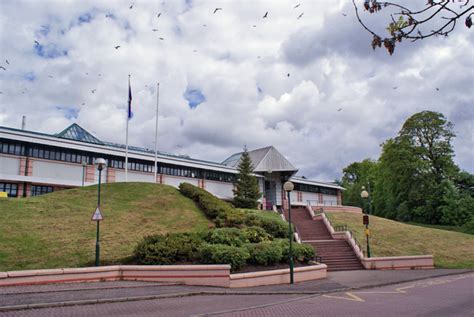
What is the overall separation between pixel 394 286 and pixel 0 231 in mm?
19218

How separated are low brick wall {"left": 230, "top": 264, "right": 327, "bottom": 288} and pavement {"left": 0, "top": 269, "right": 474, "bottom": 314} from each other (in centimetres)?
53

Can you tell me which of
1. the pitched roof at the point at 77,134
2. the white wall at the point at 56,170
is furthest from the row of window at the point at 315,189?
the white wall at the point at 56,170

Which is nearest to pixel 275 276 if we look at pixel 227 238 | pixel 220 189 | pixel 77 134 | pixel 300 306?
pixel 227 238

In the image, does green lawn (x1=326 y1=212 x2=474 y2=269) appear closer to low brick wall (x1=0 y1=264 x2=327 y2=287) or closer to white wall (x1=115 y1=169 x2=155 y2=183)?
low brick wall (x1=0 y1=264 x2=327 y2=287)

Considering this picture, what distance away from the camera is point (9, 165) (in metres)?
31.2

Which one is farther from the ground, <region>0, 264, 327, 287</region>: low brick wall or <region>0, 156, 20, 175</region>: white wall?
<region>0, 156, 20, 175</region>: white wall

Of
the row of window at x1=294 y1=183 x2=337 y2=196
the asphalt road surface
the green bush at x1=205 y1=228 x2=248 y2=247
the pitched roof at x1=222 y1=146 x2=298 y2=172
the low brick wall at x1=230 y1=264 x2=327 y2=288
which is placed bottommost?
the asphalt road surface

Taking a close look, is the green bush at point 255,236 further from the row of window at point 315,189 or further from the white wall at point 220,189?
the row of window at point 315,189

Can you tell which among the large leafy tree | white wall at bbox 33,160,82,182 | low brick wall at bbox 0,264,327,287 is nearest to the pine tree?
white wall at bbox 33,160,82,182

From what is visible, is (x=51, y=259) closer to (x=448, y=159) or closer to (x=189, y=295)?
(x=189, y=295)

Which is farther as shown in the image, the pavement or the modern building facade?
the modern building facade

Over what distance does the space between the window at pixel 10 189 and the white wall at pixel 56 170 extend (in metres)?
1.75

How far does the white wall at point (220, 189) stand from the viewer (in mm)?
45469

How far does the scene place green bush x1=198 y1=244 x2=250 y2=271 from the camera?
16.4m
